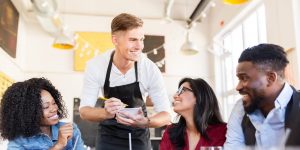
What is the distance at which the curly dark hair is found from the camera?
2.14 m

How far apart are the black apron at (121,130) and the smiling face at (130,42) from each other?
0.14m

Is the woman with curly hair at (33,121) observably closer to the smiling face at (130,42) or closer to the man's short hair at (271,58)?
the smiling face at (130,42)

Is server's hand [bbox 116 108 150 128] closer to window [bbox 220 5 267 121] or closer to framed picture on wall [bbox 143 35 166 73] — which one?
window [bbox 220 5 267 121]

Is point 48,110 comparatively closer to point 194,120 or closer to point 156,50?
point 194,120

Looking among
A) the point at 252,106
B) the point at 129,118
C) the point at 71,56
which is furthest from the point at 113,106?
the point at 71,56

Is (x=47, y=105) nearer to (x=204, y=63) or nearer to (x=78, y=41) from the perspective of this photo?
(x=78, y=41)

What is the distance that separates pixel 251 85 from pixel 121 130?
101 centimetres

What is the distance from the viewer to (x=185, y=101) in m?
2.37

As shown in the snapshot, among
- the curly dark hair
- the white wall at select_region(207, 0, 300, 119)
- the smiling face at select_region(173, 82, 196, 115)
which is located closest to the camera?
the curly dark hair

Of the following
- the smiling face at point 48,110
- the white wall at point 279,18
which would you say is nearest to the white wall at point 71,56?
the white wall at point 279,18

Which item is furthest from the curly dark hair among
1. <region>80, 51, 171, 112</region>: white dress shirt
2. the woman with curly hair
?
<region>80, 51, 171, 112</region>: white dress shirt

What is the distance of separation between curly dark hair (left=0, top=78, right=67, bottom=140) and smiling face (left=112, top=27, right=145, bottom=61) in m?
0.57

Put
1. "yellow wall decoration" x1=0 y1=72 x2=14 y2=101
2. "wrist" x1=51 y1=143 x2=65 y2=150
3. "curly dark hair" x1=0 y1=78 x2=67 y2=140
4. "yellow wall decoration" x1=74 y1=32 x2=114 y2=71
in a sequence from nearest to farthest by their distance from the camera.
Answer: "wrist" x1=51 y1=143 x2=65 y2=150, "curly dark hair" x1=0 y1=78 x2=67 y2=140, "yellow wall decoration" x1=0 y1=72 x2=14 y2=101, "yellow wall decoration" x1=74 y1=32 x2=114 y2=71

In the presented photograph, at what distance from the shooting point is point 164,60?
813cm
